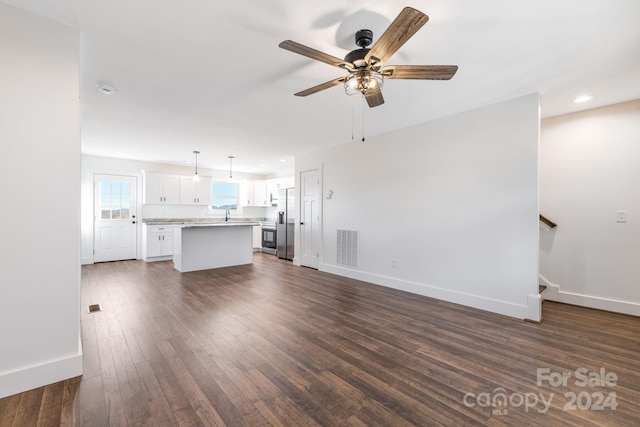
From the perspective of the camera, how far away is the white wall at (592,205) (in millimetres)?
3207

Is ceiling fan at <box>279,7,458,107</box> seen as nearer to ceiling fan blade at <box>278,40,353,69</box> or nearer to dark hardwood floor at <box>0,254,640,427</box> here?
ceiling fan blade at <box>278,40,353,69</box>

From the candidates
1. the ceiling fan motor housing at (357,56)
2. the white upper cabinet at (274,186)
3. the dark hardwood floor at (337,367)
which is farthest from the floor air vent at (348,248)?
the ceiling fan motor housing at (357,56)

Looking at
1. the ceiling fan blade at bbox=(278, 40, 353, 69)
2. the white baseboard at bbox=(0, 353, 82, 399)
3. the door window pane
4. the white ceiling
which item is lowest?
the white baseboard at bbox=(0, 353, 82, 399)

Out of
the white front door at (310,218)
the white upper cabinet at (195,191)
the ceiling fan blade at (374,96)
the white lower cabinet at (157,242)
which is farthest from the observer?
the white upper cabinet at (195,191)

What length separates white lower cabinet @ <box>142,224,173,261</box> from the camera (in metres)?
6.52

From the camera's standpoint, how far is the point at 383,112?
3537 mm

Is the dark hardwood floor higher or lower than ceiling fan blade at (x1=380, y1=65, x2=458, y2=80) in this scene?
lower

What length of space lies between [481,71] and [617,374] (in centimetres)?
273

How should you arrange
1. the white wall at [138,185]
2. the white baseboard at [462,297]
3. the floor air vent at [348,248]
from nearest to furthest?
the white baseboard at [462,297], the floor air vent at [348,248], the white wall at [138,185]

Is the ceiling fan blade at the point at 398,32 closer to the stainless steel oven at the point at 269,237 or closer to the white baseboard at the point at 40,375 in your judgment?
the white baseboard at the point at 40,375

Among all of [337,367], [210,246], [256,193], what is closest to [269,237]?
[256,193]

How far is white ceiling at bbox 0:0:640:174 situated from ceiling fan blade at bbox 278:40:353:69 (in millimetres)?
294

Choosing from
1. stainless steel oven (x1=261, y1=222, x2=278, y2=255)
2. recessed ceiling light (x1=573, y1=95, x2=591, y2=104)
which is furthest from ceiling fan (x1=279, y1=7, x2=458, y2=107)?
stainless steel oven (x1=261, y1=222, x2=278, y2=255)

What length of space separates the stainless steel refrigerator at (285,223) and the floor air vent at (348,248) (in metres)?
2.02
